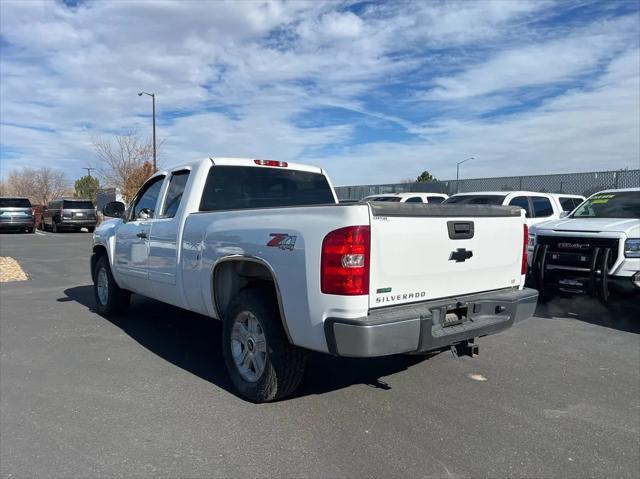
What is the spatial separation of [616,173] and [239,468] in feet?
57.5

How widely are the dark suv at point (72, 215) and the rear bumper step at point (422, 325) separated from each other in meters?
25.6

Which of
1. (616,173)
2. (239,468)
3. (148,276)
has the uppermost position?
(616,173)

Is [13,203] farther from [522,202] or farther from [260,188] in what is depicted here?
[260,188]

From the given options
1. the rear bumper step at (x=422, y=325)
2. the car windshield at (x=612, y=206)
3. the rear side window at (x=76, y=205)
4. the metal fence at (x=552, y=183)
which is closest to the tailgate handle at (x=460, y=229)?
the rear bumper step at (x=422, y=325)

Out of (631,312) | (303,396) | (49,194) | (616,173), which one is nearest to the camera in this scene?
(303,396)

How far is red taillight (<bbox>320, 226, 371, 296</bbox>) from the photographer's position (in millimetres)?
3209

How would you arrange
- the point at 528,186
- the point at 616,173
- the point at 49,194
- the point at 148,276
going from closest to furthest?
the point at 148,276 → the point at 616,173 → the point at 528,186 → the point at 49,194

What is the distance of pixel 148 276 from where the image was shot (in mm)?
5578

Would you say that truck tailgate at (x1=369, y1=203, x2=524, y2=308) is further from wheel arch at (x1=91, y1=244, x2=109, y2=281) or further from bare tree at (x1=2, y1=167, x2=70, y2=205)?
bare tree at (x1=2, y1=167, x2=70, y2=205)

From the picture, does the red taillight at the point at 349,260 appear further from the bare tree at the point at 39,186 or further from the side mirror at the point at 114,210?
the bare tree at the point at 39,186

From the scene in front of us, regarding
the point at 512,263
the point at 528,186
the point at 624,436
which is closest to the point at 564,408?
the point at 624,436

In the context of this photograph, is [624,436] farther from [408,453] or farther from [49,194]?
[49,194]

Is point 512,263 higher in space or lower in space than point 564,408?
higher

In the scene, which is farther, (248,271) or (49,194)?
(49,194)
